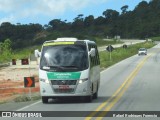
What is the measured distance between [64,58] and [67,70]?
640 millimetres

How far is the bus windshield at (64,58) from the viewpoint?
797 inches

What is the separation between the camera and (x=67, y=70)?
65.7ft

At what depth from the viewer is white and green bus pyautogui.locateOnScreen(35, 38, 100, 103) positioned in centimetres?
1989

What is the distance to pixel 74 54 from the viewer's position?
20562mm

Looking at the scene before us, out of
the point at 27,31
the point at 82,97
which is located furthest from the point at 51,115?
the point at 27,31

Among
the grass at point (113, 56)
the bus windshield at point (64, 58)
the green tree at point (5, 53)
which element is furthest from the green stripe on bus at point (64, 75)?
the green tree at point (5, 53)

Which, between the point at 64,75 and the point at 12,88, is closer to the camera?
the point at 64,75

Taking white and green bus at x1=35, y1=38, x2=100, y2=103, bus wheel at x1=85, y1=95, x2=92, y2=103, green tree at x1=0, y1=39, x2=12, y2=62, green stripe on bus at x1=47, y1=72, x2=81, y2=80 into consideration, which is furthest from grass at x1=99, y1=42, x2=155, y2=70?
green stripe on bus at x1=47, y1=72, x2=81, y2=80

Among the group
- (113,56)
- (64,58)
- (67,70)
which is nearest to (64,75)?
(67,70)

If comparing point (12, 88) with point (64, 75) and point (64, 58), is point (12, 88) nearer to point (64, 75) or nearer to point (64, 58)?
point (64, 58)

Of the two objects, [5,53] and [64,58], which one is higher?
[64,58]

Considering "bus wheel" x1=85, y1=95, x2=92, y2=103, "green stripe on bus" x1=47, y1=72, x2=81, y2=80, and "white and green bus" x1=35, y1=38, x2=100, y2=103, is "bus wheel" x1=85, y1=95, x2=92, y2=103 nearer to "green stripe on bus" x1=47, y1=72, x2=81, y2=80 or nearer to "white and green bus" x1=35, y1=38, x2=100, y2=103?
"white and green bus" x1=35, y1=38, x2=100, y2=103

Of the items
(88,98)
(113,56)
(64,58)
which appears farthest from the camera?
(113,56)

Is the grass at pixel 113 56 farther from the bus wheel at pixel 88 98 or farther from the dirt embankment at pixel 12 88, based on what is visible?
the bus wheel at pixel 88 98
